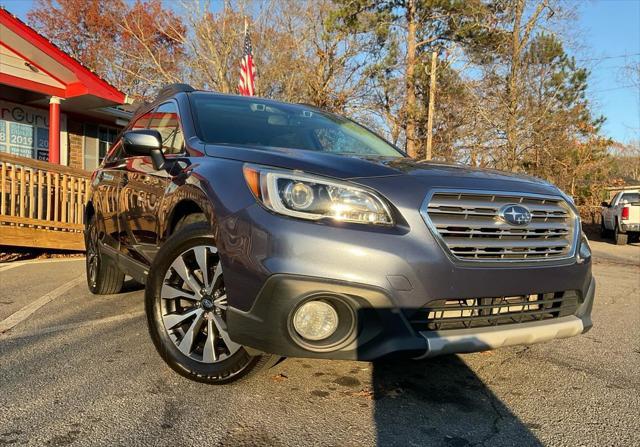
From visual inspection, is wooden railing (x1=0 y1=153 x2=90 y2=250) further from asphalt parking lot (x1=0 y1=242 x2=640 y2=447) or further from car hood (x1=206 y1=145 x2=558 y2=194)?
car hood (x1=206 y1=145 x2=558 y2=194)

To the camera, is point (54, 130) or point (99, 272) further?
point (54, 130)

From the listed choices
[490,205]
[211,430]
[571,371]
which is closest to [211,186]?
[211,430]

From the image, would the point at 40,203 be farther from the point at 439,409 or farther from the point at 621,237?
the point at 621,237

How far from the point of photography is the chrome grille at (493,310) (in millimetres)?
2479

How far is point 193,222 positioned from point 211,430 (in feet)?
3.83

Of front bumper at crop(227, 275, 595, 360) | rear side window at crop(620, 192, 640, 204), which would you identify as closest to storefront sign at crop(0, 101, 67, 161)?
front bumper at crop(227, 275, 595, 360)

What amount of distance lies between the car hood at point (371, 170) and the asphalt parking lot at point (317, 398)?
1.13 metres

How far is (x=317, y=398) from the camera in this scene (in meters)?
2.81

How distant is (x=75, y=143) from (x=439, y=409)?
49.5 ft

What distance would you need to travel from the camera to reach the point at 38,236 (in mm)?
8172

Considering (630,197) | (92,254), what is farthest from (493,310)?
(630,197)

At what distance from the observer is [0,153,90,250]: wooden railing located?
308 inches

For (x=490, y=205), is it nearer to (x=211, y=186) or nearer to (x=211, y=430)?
(x=211, y=186)

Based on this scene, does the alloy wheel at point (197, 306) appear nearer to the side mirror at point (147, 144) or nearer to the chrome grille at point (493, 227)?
the side mirror at point (147, 144)
